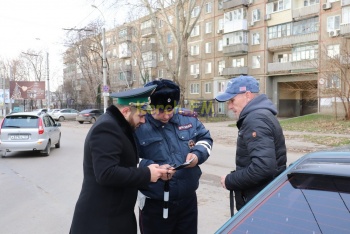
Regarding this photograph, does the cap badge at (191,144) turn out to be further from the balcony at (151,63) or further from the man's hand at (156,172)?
the balcony at (151,63)

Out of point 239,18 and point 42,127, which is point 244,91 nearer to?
point 42,127

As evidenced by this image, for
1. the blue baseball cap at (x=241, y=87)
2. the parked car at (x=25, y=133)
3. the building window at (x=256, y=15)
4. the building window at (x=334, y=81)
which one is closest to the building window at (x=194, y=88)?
the building window at (x=256, y=15)

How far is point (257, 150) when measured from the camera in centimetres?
230

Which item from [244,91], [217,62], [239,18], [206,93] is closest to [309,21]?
Answer: [239,18]

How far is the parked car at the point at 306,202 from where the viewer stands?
4.81 feet

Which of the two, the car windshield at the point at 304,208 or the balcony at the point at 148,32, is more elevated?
the balcony at the point at 148,32

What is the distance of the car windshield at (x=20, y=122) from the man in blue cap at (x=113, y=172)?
962 cm

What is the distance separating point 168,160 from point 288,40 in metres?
33.6

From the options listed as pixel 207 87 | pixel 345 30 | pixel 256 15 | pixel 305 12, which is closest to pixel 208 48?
pixel 207 87

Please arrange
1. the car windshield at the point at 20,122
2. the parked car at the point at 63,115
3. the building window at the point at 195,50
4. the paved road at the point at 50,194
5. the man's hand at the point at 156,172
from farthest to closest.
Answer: the building window at the point at 195,50
the parked car at the point at 63,115
the car windshield at the point at 20,122
the paved road at the point at 50,194
the man's hand at the point at 156,172

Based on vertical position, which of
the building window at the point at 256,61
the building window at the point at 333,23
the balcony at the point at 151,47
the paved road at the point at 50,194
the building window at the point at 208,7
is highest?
the building window at the point at 208,7

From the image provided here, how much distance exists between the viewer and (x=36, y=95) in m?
45.5

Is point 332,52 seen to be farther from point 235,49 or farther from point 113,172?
point 113,172

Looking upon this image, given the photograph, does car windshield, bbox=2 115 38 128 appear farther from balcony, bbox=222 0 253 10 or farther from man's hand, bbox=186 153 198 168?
balcony, bbox=222 0 253 10
